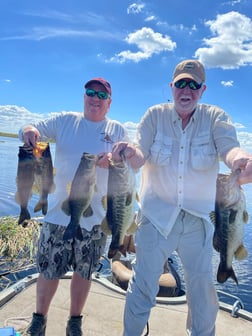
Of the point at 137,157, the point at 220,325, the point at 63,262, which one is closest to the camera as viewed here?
the point at 137,157

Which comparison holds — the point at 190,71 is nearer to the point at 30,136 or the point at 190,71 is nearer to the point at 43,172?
the point at 30,136

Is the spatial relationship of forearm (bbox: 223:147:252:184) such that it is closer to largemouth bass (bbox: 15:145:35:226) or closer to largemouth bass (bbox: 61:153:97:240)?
largemouth bass (bbox: 61:153:97:240)

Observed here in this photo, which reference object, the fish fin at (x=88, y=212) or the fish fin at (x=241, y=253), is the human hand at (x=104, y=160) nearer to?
the fish fin at (x=88, y=212)

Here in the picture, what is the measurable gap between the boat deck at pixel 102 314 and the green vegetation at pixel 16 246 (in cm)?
510

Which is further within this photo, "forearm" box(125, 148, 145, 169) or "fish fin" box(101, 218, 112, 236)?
"fish fin" box(101, 218, 112, 236)

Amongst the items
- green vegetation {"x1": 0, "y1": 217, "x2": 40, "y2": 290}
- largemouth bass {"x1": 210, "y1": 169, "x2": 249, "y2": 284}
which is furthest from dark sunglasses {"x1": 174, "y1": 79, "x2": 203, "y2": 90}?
green vegetation {"x1": 0, "y1": 217, "x2": 40, "y2": 290}

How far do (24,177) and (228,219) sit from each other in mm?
2255

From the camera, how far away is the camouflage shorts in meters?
3.96

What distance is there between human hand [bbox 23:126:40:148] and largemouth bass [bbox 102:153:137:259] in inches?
36.0

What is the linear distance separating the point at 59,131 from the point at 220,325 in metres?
3.72

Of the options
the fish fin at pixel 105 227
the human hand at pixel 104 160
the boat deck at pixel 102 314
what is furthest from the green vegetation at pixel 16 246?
the human hand at pixel 104 160

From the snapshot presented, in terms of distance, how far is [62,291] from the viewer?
5.77 metres

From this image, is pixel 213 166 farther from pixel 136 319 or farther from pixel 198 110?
pixel 136 319

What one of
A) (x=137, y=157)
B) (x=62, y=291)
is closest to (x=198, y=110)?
(x=137, y=157)
